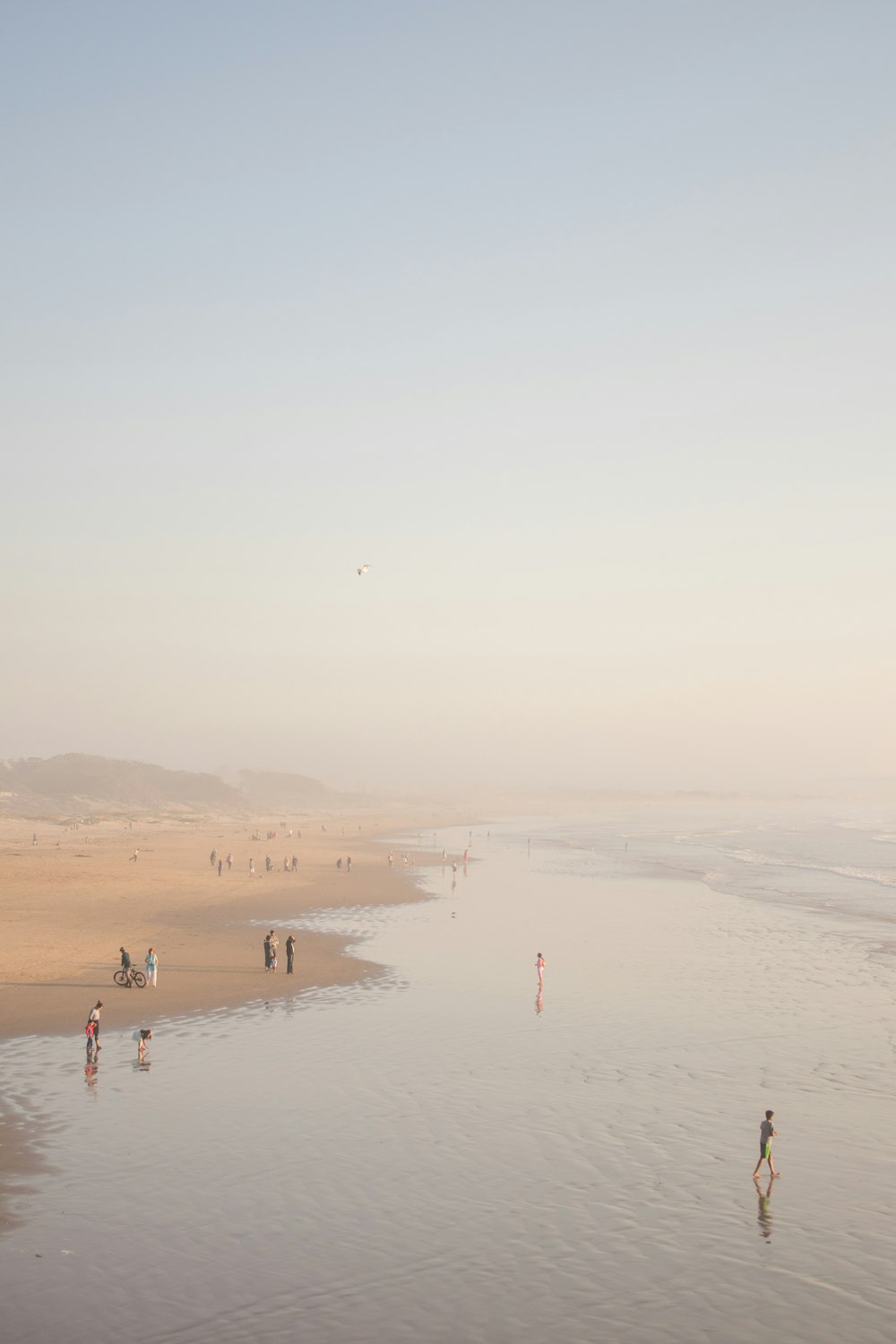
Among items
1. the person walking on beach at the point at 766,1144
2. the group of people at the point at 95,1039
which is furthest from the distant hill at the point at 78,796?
the person walking on beach at the point at 766,1144

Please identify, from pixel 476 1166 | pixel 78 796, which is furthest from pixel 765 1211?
pixel 78 796

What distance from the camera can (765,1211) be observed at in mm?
16484

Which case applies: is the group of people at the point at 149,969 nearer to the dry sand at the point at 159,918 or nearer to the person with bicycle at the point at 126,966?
the person with bicycle at the point at 126,966

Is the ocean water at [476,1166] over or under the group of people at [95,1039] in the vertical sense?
under

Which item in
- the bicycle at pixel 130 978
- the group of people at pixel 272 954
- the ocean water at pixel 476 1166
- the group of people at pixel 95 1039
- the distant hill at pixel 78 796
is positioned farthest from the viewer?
the distant hill at pixel 78 796

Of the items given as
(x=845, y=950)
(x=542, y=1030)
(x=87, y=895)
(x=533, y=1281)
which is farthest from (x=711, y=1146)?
(x=87, y=895)

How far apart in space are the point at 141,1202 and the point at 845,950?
35.1m

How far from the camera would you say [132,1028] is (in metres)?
26.9

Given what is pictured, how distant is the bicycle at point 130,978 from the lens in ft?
105

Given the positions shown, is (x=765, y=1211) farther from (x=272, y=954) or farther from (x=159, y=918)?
(x=159, y=918)

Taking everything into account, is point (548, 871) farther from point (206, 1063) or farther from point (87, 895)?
point (206, 1063)

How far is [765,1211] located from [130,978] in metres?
22.5

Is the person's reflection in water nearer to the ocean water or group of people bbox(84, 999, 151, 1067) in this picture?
the ocean water

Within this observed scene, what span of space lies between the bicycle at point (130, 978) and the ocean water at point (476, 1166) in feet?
16.1
